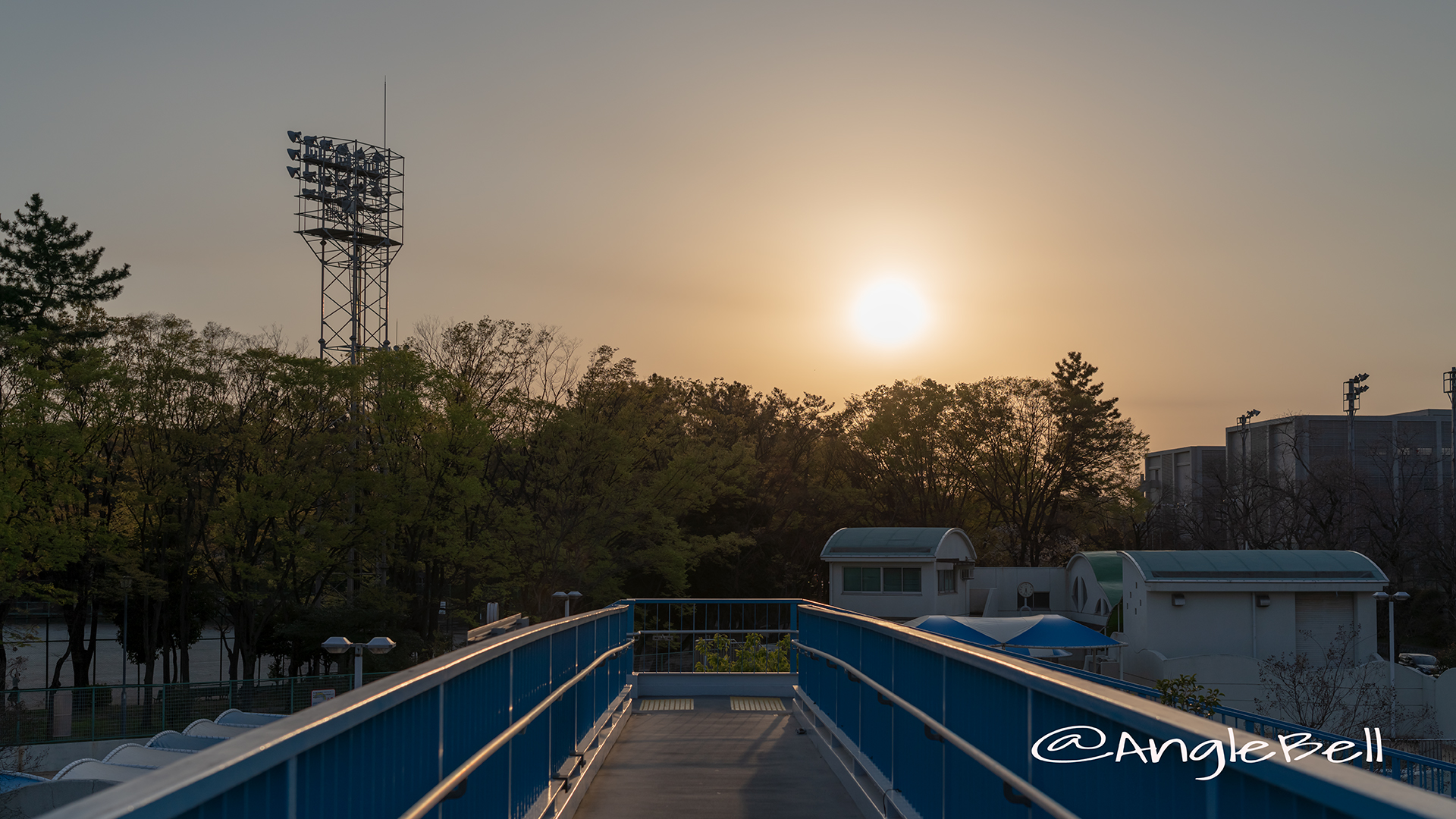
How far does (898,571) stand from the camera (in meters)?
47.2

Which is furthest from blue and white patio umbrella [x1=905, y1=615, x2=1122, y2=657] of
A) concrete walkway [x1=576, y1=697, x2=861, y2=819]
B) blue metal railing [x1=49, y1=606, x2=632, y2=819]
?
blue metal railing [x1=49, y1=606, x2=632, y2=819]

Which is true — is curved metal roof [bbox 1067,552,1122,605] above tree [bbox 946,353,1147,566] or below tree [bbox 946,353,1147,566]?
below

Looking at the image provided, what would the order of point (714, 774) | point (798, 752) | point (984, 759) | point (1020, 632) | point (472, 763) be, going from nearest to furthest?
1. point (472, 763)
2. point (984, 759)
3. point (714, 774)
4. point (798, 752)
5. point (1020, 632)

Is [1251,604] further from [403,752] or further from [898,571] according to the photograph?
[403,752]

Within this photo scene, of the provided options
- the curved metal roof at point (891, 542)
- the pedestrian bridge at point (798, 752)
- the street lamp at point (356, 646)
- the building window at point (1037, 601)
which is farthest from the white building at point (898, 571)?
the pedestrian bridge at point (798, 752)

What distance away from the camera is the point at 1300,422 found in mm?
82688

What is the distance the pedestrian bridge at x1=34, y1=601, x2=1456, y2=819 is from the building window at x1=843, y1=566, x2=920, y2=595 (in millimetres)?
34975

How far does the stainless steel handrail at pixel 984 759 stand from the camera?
3.91 m

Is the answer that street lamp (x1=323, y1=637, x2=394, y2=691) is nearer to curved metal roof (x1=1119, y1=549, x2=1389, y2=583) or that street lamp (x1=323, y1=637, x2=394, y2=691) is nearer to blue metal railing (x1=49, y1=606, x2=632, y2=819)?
blue metal railing (x1=49, y1=606, x2=632, y2=819)

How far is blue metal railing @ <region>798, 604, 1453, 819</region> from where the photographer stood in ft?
7.34

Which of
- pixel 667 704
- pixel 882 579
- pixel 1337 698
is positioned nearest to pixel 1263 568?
pixel 1337 698

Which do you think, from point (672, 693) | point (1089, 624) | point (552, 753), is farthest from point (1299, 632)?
point (552, 753)

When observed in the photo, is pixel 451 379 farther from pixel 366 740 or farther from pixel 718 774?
pixel 366 740

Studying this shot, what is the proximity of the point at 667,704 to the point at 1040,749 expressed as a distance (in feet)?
34.0
